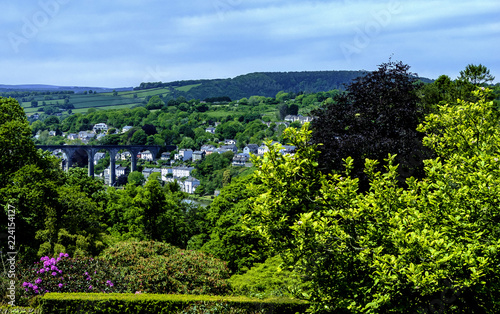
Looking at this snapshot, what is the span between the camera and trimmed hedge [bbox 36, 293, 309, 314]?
12133mm

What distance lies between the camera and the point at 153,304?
1246 centimetres

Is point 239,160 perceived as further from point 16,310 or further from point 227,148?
point 16,310

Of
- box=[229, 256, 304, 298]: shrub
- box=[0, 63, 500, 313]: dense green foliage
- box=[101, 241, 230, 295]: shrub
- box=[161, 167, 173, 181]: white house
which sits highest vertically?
box=[0, 63, 500, 313]: dense green foliage

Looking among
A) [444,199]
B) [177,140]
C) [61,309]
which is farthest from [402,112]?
[177,140]

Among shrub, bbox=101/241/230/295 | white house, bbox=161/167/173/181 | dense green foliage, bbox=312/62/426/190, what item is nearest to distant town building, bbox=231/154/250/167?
white house, bbox=161/167/173/181

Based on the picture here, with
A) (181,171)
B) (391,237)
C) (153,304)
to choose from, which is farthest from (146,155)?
(391,237)

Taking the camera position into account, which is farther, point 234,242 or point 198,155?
point 198,155

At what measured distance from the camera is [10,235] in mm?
17938

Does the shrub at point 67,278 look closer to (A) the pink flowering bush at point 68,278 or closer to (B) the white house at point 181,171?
(A) the pink flowering bush at point 68,278

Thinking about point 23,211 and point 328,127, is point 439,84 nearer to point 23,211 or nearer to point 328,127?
point 328,127

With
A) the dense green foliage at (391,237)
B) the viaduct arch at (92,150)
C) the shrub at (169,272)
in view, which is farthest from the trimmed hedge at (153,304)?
the viaduct arch at (92,150)

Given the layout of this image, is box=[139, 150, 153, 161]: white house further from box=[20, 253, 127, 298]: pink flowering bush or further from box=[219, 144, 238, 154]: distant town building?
box=[20, 253, 127, 298]: pink flowering bush

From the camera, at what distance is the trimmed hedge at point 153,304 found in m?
12.1

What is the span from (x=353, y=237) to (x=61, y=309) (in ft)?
26.6
